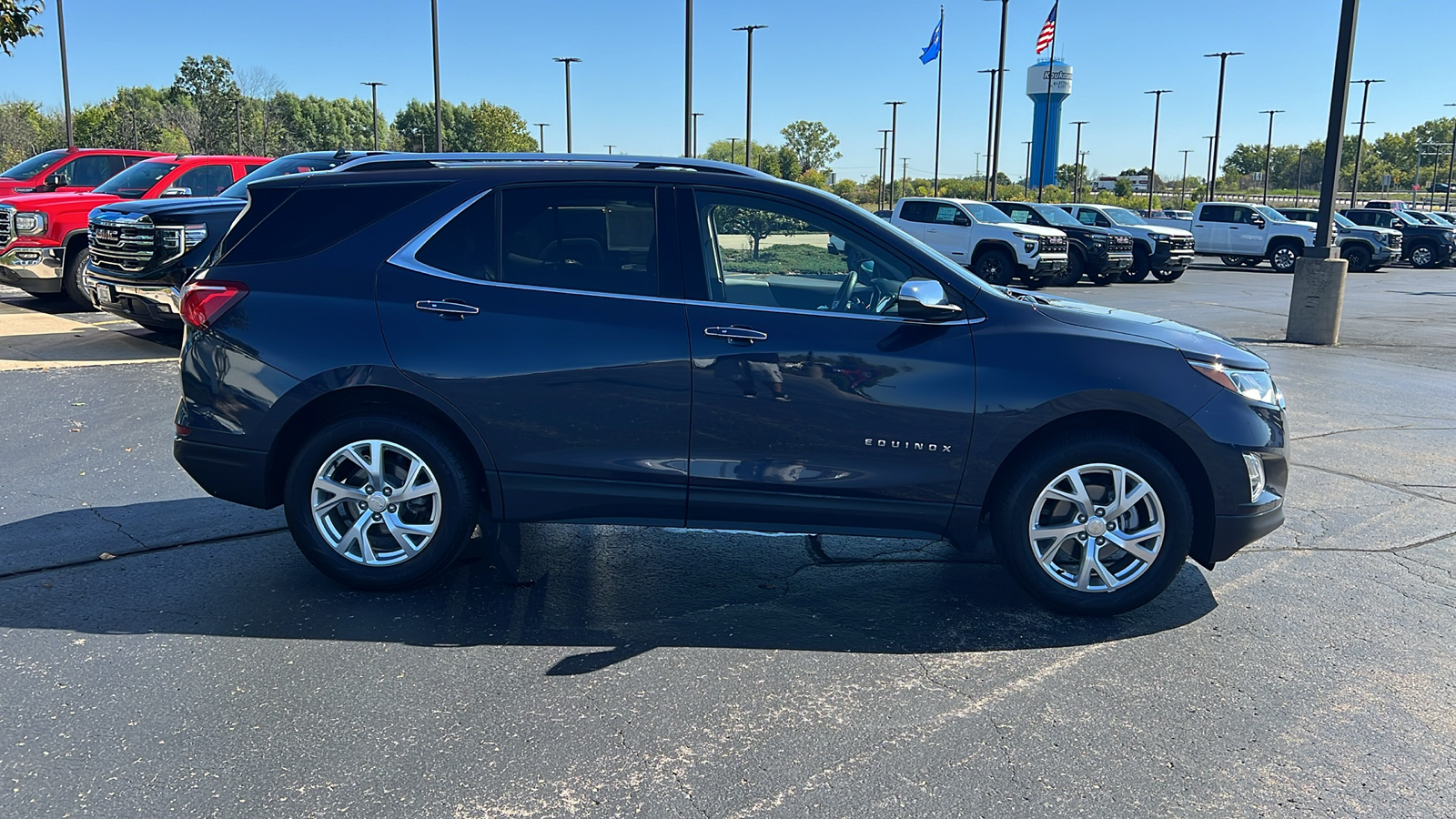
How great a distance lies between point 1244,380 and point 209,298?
426 cm

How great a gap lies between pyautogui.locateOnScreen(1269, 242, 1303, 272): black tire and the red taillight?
102 ft

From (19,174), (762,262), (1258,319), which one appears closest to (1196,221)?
(1258,319)

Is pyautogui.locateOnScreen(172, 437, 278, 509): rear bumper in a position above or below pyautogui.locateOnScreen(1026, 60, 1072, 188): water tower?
below

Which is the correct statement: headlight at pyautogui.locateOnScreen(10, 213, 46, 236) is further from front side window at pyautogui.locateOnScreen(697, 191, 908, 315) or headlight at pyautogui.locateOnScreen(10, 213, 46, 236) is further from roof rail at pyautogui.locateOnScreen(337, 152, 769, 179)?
front side window at pyautogui.locateOnScreen(697, 191, 908, 315)

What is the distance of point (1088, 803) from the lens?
3.06 metres

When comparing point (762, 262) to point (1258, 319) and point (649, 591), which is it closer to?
point (649, 591)

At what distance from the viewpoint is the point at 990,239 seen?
70.4 feet

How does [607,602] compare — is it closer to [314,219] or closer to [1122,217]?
[314,219]

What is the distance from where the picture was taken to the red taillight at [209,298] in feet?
14.7

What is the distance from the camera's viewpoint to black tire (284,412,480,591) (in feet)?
14.5

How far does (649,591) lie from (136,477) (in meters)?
3.47

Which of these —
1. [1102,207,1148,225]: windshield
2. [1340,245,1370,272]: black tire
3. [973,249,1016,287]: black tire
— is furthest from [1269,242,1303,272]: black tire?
[973,249,1016,287]: black tire

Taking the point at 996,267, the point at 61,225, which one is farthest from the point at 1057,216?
the point at 61,225

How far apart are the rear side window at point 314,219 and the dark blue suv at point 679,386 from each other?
0.01 m
